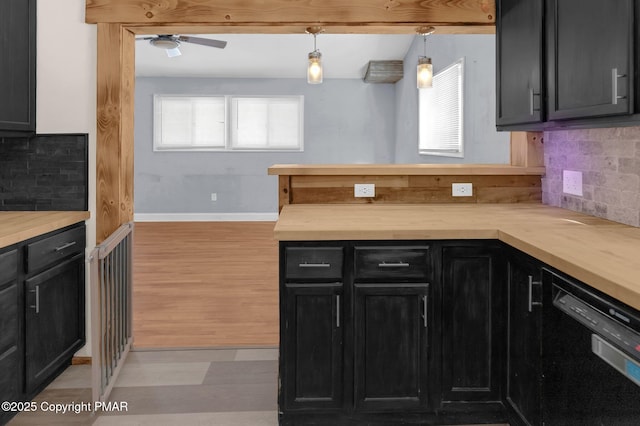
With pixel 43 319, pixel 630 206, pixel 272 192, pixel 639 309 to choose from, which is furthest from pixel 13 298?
pixel 272 192

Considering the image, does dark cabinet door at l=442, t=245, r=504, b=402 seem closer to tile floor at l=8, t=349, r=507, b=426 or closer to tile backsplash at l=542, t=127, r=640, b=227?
tile backsplash at l=542, t=127, r=640, b=227

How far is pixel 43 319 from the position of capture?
7.98 feet

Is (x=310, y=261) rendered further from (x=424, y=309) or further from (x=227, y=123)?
(x=227, y=123)

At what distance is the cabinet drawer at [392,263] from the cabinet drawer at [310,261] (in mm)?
95

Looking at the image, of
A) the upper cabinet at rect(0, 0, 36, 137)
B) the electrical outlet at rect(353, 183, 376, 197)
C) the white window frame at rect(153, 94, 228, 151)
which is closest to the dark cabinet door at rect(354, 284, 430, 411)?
the electrical outlet at rect(353, 183, 376, 197)

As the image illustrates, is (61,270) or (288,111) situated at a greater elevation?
(288,111)

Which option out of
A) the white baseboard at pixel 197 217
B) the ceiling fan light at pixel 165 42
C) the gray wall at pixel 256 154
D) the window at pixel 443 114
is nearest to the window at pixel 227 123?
the gray wall at pixel 256 154

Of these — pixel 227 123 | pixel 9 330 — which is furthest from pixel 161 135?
pixel 9 330

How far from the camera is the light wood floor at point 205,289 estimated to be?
11.3 ft

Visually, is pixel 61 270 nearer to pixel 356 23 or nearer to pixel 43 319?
pixel 43 319

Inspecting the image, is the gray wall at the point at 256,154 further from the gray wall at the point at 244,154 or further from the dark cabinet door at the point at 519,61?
the dark cabinet door at the point at 519,61

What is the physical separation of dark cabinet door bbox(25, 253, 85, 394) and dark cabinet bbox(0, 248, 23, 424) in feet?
0.23

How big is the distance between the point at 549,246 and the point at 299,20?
5.89 ft

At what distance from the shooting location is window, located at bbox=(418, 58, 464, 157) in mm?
5492
